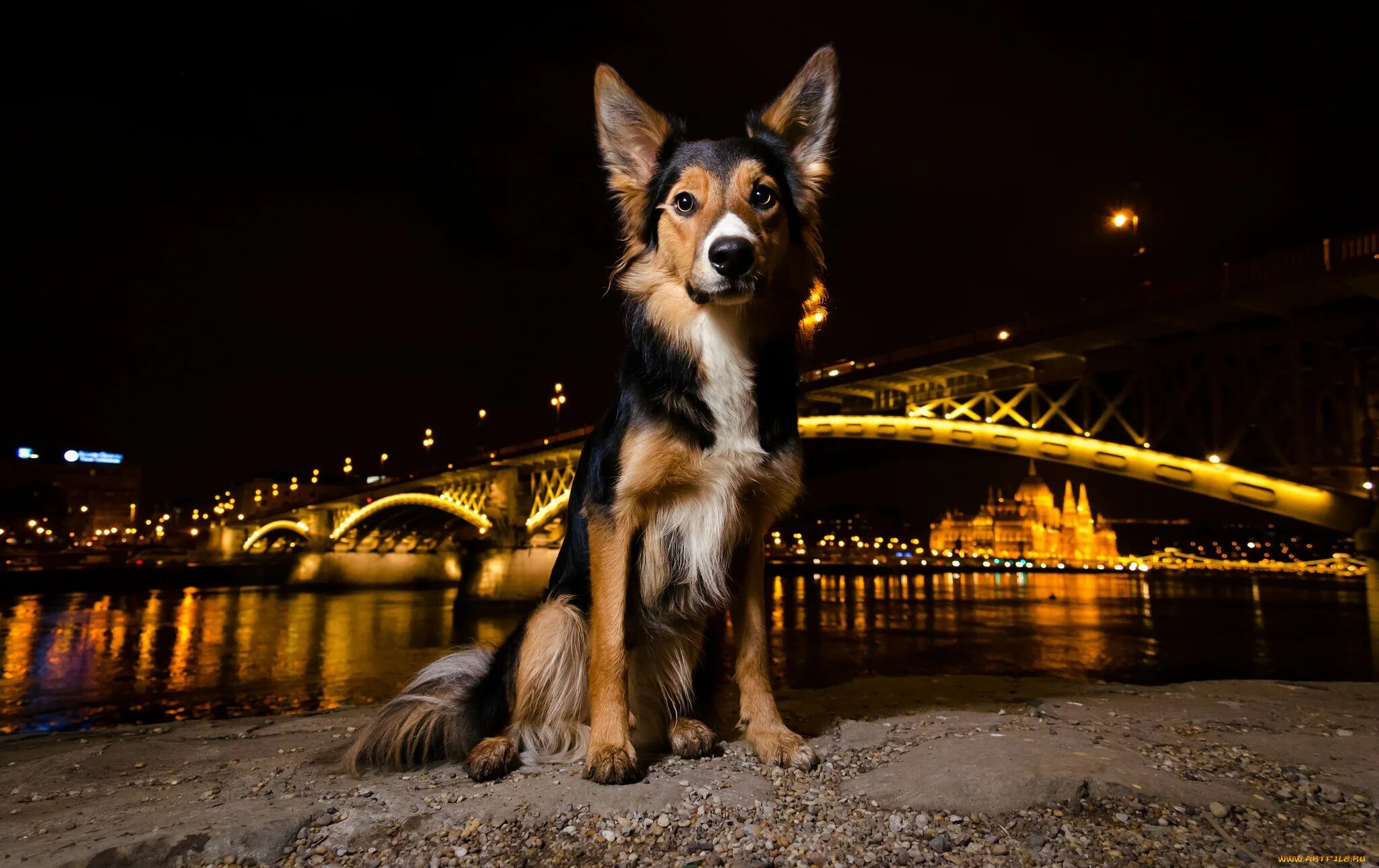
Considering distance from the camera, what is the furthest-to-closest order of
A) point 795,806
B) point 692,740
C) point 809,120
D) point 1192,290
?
point 1192,290
point 809,120
point 692,740
point 795,806

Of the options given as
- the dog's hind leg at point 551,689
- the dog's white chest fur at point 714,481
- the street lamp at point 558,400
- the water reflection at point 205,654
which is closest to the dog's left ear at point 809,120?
the dog's white chest fur at point 714,481

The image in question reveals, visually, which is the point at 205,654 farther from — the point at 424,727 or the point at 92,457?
the point at 92,457

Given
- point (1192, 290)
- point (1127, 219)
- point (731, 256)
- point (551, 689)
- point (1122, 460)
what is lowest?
point (551, 689)

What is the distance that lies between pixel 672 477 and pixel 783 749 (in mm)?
1172

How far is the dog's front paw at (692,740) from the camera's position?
3.03 m

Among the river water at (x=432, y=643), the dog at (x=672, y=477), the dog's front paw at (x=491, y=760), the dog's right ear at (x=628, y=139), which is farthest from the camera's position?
the river water at (x=432, y=643)

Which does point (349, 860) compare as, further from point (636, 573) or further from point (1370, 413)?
point (1370, 413)

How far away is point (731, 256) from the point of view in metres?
2.73

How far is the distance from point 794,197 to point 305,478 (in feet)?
495

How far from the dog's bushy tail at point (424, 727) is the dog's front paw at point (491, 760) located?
0.22m

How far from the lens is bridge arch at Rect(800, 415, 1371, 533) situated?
1539cm

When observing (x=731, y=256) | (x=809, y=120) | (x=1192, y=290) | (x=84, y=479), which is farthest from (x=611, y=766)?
(x=84, y=479)

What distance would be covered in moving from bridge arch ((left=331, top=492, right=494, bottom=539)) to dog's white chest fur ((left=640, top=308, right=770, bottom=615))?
128 feet

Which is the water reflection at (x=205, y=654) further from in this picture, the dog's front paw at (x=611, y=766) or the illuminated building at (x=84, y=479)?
the illuminated building at (x=84, y=479)
